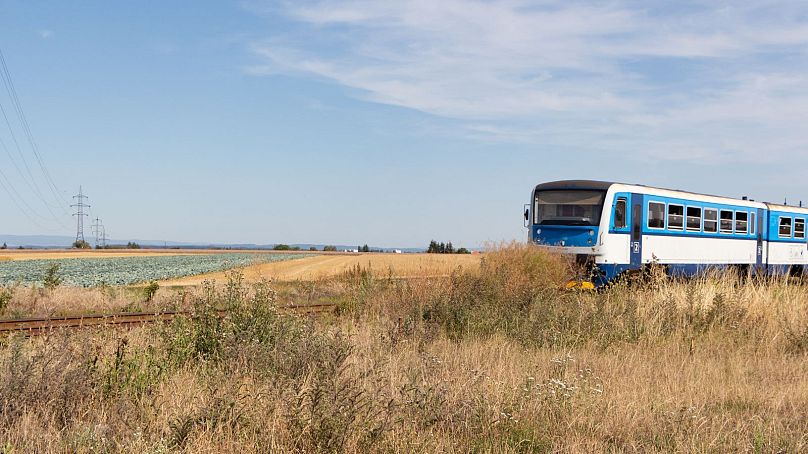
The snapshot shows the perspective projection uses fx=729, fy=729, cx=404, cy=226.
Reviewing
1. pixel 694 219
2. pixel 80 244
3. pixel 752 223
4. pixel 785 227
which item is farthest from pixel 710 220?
pixel 80 244

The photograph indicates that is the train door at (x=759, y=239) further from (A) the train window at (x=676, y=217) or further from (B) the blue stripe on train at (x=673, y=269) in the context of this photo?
(A) the train window at (x=676, y=217)

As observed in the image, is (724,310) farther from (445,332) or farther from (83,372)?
(83,372)

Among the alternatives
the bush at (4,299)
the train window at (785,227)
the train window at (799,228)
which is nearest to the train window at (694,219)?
the train window at (785,227)

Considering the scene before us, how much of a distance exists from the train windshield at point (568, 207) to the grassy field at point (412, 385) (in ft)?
25.1

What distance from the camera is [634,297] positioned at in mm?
13789

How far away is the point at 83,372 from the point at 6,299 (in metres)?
11.7

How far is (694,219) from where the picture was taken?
71.1 ft

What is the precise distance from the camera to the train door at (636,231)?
64.5ft

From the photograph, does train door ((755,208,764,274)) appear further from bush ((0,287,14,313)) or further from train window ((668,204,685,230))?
bush ((0,287,14,313))

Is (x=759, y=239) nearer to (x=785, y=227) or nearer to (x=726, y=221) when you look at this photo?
(x=785, y=227)

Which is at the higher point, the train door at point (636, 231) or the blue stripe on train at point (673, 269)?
the train door at point (636, 231)

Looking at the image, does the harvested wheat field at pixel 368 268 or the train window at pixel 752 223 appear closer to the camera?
the harvested wheat field at pixel 368 268

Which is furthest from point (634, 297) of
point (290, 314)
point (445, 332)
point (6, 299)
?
point (6, 299)

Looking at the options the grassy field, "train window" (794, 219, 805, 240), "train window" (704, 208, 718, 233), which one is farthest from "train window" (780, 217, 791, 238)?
the grassy field
